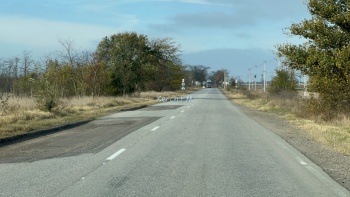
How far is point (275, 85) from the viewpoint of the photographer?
52750 millimetres

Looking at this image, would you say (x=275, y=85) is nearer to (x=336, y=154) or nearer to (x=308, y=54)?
(x=308, y=54)

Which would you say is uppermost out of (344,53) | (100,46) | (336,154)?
(100,46)

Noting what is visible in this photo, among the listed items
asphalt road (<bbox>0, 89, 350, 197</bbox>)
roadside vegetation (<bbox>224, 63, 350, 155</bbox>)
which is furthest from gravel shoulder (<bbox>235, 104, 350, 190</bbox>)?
roadside vegetation (<bbox>224, 63, 350, 155</bbox>)

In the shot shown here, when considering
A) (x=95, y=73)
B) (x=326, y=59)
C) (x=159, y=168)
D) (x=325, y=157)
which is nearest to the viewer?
(x=159, y=168)

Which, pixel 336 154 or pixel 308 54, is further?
pixel 308 54

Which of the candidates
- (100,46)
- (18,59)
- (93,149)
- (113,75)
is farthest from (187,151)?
(100,46)

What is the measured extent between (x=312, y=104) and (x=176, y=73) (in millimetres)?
78643

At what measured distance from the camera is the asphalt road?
25.5ft

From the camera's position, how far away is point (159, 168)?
9.85 metres

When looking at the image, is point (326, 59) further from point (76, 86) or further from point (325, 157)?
point (76, 86)

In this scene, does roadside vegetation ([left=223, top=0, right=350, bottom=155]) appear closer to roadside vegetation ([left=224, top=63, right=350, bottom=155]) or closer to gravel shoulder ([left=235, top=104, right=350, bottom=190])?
roadside vegetation ([left=224, top=63, right=350, bottom=155])

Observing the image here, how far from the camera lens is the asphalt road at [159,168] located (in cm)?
778

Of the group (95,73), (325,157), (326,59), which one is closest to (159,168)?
(325,157)

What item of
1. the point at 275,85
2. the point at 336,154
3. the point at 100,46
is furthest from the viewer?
the point at 100,46
